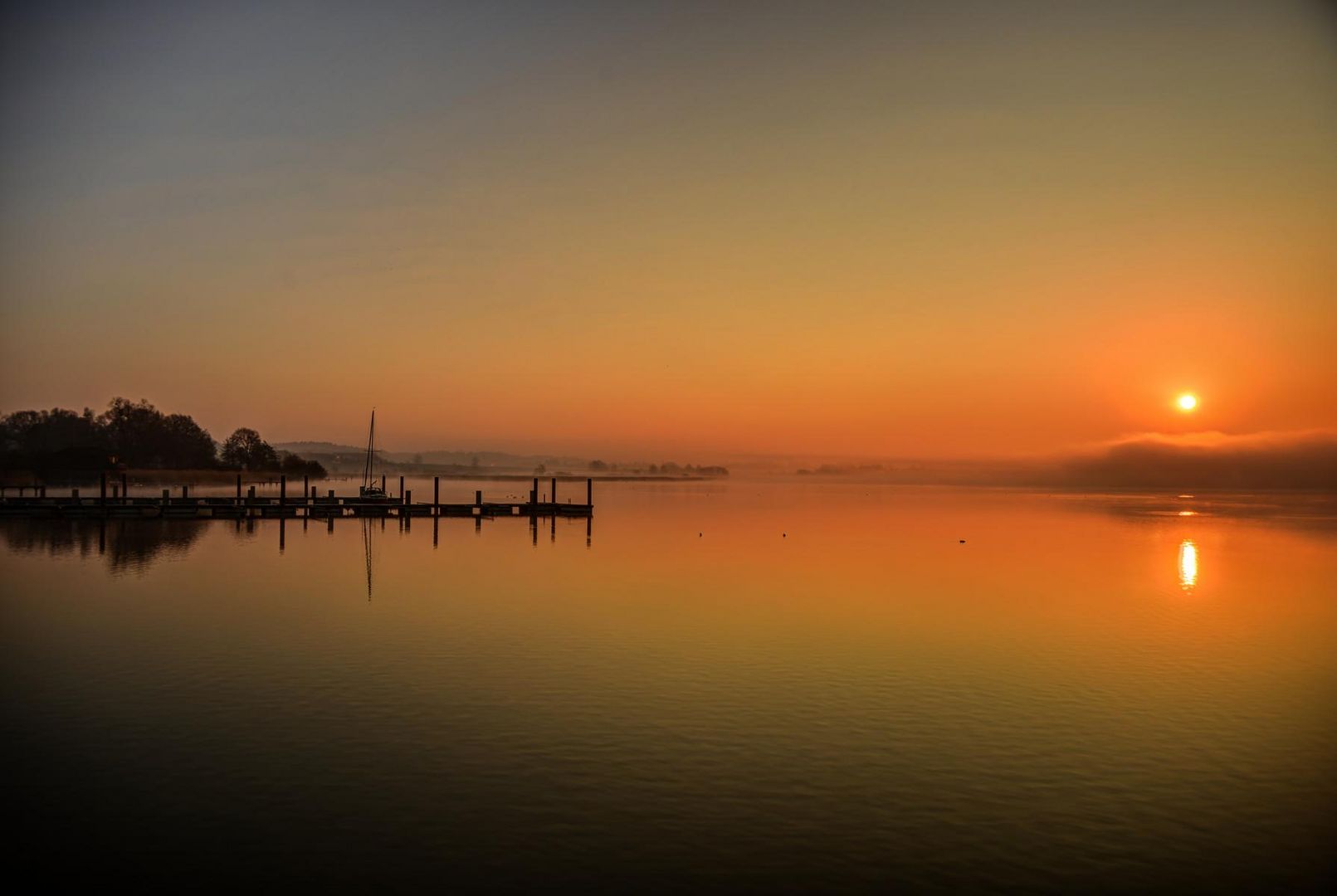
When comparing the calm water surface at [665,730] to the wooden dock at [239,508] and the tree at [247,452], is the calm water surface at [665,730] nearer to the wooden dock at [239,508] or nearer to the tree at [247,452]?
the wooden dock at [239,508]

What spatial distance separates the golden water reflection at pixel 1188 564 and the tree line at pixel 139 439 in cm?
14707

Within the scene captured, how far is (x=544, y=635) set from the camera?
3022cm

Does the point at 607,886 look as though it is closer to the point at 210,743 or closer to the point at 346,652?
the point at 210,743

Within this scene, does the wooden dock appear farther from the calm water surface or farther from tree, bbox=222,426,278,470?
tree, bbox=222,426,278,470

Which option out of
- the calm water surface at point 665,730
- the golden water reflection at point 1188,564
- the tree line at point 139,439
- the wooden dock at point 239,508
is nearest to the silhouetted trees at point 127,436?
the tree line at point 139,439

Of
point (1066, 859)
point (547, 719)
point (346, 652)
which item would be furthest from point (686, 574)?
point (1066, 859)

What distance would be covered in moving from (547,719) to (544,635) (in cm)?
986

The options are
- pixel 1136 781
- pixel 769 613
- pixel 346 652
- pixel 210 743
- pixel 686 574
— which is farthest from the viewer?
pixel 686 574

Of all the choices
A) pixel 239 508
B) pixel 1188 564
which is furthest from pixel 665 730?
pixel 239 508

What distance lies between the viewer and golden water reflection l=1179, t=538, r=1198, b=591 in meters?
46.6

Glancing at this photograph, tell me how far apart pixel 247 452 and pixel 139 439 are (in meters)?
19.3

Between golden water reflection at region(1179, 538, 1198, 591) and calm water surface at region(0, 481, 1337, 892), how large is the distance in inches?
93.1

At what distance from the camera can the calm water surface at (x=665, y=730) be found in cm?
1380

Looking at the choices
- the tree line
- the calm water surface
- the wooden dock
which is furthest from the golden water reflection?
the tree line
